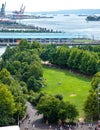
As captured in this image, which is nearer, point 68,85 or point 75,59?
point 68,85

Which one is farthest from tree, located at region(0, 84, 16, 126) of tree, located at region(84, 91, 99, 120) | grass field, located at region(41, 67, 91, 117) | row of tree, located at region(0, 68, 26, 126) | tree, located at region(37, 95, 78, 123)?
grass field, located at region(41, 67, 91, 117)

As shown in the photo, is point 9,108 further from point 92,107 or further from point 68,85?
point 68,85

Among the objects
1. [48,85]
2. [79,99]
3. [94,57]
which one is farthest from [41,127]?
[94,57]

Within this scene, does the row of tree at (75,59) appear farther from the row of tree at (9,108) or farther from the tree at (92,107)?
the row of tree at (9,108)

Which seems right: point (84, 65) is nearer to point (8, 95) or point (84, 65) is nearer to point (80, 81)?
point (80, 81)

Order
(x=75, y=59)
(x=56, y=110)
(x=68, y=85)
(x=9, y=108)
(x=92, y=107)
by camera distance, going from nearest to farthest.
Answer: (x=9, y=108)
(x=56, y=110)
(x=92, y=107)
(x=68, y=85)
(x=75, y=59)

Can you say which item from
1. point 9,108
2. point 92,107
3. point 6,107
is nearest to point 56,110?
point 92,107
